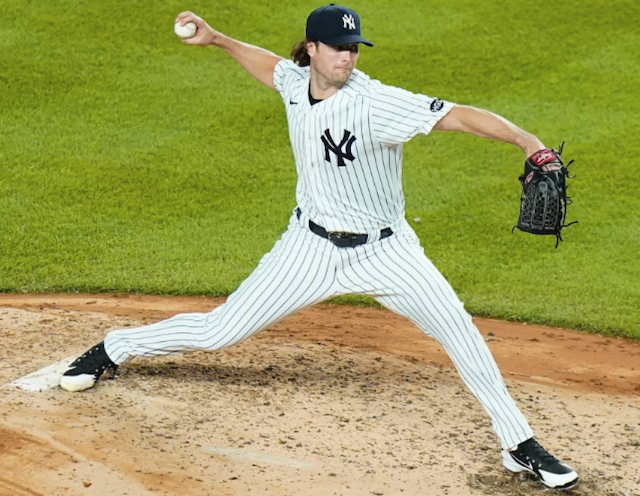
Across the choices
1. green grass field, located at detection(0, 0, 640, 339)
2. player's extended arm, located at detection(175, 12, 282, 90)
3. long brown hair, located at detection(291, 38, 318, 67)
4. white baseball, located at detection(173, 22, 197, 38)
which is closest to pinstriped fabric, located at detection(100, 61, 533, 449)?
long brown hair, located at detection(291, 38, 318, 67)

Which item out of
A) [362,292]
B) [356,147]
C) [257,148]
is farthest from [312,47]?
[257,148]

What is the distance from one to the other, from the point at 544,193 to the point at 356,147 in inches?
31.2

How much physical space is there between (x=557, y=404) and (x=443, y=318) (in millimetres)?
1144

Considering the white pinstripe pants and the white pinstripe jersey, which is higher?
the white pinstripe jersey

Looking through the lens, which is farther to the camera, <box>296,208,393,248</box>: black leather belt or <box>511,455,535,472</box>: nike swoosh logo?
<box>296,208,393,248</box>: black leather belt

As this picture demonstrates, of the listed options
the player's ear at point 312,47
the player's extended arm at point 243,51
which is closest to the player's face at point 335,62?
the player's ear at point 312,47

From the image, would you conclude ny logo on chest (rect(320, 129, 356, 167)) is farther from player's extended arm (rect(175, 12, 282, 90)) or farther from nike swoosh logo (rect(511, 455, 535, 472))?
nike swoosh logo (rect(511, 455, 535, 472))

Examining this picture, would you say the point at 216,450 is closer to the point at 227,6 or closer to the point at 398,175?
the point at 398,175

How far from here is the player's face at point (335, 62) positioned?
4.28 meters

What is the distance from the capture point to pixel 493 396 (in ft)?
14.1

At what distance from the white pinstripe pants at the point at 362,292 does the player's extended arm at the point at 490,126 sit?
0.62 m

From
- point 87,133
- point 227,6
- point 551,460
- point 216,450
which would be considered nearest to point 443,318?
point 551,460

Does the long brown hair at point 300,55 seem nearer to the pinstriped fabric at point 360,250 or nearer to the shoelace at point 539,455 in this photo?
the pinstriped fabric at point 360,250

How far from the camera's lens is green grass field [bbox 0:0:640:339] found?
710 cm
